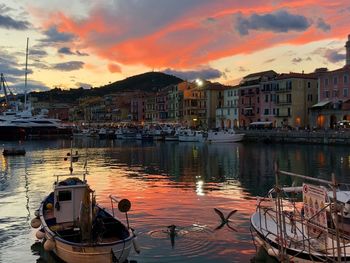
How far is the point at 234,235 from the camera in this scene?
2161 centimetres

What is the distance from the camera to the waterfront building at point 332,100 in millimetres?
99188

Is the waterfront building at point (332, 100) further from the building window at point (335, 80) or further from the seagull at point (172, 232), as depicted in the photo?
the seagull at point (172, 232)

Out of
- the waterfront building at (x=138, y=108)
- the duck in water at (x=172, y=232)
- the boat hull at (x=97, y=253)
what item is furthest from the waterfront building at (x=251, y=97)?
the boat hull at (x=97, y=253)

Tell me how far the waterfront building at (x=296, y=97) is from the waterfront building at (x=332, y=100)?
283 inches

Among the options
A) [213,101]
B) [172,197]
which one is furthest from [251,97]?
[172,197]

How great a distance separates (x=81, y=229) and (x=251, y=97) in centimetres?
11426

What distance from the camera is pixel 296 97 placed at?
11388cm

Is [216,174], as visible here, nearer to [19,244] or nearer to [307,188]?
[19,244]

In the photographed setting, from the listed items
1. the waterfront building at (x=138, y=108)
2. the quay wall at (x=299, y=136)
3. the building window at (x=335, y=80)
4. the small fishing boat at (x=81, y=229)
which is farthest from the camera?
the waterfront building at (x=138, y=108)

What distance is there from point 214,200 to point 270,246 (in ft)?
48.2

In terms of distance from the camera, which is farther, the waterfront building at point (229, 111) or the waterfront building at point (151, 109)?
the waterfront building at point (151, 109)

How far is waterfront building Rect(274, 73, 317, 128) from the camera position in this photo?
114m

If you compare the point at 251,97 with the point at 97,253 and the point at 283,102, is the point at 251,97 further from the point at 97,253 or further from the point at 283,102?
the point at 97,253

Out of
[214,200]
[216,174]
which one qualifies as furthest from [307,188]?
[216,174]
